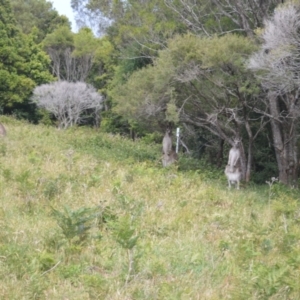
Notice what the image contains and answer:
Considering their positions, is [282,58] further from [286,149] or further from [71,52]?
[71,52]

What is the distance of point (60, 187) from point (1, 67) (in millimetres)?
23053

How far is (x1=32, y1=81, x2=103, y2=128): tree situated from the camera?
95.1 feet

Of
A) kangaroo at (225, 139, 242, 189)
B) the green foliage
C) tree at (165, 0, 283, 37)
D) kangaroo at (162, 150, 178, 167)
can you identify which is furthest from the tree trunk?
the green foliage

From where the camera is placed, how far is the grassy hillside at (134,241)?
3398 millimetres

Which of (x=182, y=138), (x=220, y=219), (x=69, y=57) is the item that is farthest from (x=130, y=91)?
(x=69, y=57)

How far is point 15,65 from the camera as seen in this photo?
28.8m

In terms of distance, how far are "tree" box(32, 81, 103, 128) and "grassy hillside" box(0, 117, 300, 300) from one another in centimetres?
2139

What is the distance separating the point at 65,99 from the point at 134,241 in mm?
26823

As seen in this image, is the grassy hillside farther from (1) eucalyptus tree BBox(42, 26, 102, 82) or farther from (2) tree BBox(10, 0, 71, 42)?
(2) tree BBox(10, 0, 71, 42)

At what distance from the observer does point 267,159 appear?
60.7 ft

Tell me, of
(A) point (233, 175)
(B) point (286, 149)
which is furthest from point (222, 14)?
(A) point (233, 175)

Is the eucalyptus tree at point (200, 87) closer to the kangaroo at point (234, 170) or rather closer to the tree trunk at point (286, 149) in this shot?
the tree trunk at point (286, 149)

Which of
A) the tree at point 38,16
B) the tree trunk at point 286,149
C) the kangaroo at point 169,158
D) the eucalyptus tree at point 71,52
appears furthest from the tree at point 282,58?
the tree at point 38,16

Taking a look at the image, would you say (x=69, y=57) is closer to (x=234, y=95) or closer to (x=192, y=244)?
(x=234, y=95)
